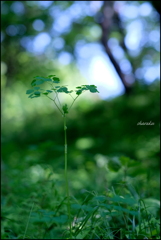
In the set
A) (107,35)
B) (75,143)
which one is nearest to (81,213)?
(75,143)

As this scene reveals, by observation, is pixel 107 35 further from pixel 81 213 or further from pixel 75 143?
pixel 81 213

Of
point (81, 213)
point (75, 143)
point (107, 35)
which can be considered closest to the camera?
point (81, 213)

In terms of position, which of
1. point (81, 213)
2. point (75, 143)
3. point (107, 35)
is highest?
point (107, 35)

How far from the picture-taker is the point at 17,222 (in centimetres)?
132

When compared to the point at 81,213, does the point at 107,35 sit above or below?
above

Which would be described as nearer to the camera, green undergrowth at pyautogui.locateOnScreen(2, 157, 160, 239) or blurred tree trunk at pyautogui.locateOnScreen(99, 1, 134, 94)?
green undergrowth at pyautogui.locateOnScreen(2, 157, 160, 239)

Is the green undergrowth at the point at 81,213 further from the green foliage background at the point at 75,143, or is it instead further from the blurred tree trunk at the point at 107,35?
the blurred tree trunk at the point at 107,35

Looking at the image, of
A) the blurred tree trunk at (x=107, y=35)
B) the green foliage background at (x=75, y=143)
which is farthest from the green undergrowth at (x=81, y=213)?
the blurred tree trunk at (x=107, y=35)

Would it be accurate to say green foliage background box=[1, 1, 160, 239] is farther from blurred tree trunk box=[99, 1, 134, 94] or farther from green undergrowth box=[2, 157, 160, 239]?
blurred tree trunk box=[99, 1, 134, 94]

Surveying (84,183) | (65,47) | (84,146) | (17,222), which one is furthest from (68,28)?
(17,222)

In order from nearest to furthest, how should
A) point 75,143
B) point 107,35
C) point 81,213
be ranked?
point 81,213
point 75,143
point 107,35

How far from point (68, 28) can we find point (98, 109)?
265cm

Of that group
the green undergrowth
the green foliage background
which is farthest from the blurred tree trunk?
the green undergrowth

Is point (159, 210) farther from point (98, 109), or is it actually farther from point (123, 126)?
point (98, 109)
